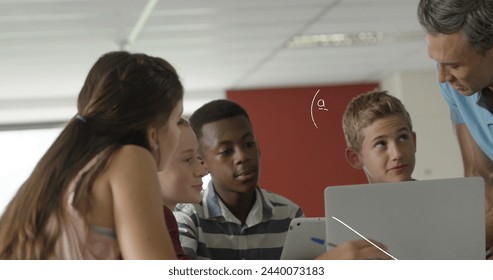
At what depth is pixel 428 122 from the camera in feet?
4.27

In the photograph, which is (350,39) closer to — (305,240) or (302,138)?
(302,138)

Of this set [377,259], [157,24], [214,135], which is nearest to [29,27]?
[157,24]

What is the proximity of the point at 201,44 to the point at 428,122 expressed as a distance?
1.07ft

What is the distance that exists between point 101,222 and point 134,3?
13.2 inches

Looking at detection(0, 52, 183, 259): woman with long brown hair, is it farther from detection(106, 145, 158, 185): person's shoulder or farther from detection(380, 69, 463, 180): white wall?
detection(380, 69, 463, 180): white wall

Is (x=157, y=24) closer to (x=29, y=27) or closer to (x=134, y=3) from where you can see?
(x=134, y=3)

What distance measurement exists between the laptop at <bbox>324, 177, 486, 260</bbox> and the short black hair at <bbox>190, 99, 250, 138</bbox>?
0.18 meters

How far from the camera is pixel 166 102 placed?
3.76 ft

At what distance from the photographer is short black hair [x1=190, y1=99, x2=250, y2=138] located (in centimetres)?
125

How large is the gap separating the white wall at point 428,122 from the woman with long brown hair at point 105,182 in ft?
1.07

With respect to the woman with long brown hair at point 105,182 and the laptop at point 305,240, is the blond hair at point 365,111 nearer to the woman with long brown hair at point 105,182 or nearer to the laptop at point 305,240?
the laptop at point 305,240

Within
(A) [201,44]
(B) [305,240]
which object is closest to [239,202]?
(B) [305,240]

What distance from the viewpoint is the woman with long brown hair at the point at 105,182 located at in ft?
3.46

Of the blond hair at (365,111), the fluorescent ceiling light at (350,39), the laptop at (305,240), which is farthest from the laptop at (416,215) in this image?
the fluorescent ceiling light at (350,39)
